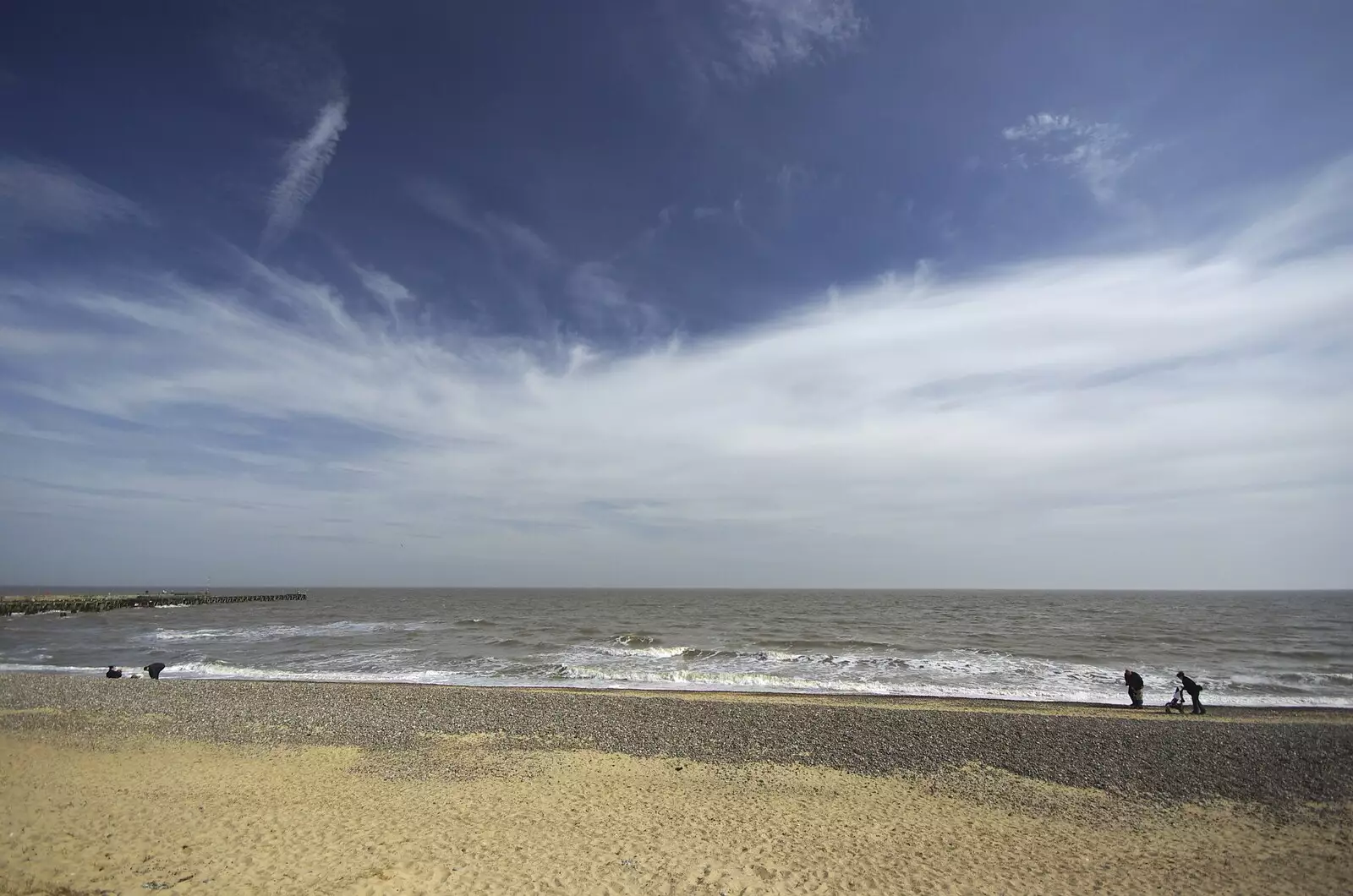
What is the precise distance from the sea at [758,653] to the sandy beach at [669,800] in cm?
626

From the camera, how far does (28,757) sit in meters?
12.5

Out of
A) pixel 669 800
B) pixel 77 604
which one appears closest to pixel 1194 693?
pixel 669 800

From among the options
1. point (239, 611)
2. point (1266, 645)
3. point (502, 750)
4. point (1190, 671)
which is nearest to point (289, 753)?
point (502, 750)

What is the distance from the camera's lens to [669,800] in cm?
1059

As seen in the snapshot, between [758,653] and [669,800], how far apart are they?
2212 centimetres

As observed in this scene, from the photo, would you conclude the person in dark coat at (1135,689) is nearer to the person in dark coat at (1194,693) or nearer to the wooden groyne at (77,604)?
the person in dark coat at (1194,693)

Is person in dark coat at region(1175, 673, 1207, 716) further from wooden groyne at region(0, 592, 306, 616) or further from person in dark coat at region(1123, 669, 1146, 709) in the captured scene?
wooden groyne at region(0, 592, 306, 616)

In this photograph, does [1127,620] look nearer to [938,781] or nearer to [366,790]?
[938,781]

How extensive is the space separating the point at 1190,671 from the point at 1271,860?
2108 cm

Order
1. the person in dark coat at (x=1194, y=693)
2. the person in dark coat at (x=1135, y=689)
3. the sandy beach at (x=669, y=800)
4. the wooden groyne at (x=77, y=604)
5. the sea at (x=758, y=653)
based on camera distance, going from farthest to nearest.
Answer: the wooden groyne at (x=77, y=604) → the sea at (x=758, y=653) → the person in dark coat at (x=1135, y=689) → the person in dark coat at (x=1194, y=693) → the sandy beach at (x=669, y=800)

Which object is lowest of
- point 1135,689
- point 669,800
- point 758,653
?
point 758,653

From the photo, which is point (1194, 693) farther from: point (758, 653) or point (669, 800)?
point (758, 653)

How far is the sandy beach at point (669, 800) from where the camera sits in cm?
788

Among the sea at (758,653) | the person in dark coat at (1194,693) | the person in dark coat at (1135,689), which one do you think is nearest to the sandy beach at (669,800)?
the person in dark coat at (1194,693)
